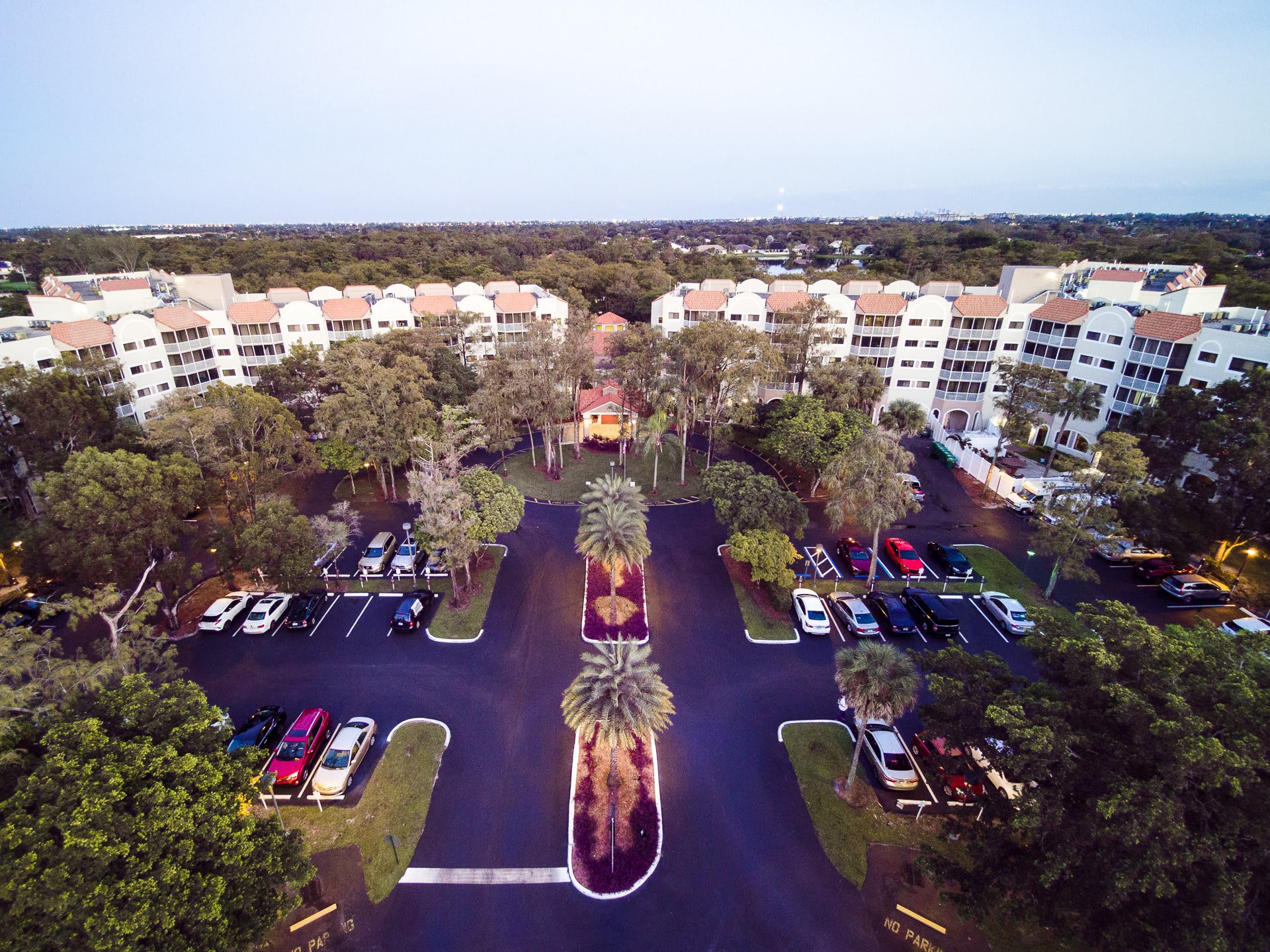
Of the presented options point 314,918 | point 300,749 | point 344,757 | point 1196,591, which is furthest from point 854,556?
point 314,918

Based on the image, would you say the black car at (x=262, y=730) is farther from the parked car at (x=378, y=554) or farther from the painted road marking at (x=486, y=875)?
the parked car at (x=378, y=554)

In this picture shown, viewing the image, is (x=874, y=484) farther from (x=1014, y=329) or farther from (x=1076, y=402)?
(x=1014, y=329)

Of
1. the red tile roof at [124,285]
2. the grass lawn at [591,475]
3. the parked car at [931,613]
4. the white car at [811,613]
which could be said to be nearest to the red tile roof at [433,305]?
the grass lawn at [591,475]

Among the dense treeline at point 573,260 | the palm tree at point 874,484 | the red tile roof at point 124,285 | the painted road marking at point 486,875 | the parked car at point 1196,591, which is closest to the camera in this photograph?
the painted road marking at point 486,875

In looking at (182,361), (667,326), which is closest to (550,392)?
(667,326)

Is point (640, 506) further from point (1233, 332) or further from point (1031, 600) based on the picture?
point (1233, 332)
